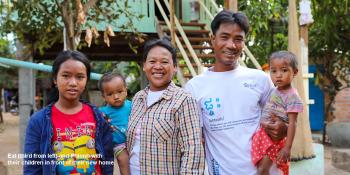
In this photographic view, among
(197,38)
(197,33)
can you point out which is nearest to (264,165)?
(197,38)

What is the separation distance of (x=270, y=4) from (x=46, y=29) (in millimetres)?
6118

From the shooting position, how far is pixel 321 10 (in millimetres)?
8172

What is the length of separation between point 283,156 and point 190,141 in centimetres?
55

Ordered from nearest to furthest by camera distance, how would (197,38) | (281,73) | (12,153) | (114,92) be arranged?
1. (281,73)
2. (114,92)
3. (197,38)
4. (12,153)

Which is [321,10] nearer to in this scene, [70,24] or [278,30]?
[278,30]

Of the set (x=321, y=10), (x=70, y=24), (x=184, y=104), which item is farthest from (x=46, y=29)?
(x=321, y=10)

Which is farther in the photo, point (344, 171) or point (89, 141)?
point (344, 171)

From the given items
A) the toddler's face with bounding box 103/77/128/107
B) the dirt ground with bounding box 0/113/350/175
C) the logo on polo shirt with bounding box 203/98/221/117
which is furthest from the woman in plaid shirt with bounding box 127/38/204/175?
the dirt ground with bounding box 0/113/350/175

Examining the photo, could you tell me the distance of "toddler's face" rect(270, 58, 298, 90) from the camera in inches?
93.8

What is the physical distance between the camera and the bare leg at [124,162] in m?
2.13

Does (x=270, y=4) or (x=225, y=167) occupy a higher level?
(x=270, y=4)

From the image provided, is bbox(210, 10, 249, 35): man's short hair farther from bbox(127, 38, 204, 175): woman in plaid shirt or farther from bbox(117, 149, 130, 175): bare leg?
bbox(117, 149, 130, 175): bare leg

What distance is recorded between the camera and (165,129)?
1942 mm

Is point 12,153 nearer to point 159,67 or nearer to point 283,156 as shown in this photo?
point 159,67
